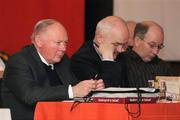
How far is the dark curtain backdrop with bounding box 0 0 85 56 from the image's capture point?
5141 millimetres

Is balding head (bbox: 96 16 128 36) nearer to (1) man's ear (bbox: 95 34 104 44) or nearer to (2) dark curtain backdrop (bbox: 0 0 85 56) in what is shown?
(1) man's ear (bbox: 95 34 104 44)

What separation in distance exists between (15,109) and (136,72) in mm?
1107

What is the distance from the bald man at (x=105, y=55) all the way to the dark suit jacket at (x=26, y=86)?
349mm

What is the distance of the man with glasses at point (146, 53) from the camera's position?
4.01m

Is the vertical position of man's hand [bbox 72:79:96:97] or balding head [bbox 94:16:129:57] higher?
balding head [bbox 94:16:129:57]

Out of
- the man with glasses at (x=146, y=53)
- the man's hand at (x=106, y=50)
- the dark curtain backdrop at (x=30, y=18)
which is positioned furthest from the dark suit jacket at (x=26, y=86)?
the dark curtain backdrop at (x=30, y=18)

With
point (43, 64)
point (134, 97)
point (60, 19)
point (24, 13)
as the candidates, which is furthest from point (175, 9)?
point (134, 97)

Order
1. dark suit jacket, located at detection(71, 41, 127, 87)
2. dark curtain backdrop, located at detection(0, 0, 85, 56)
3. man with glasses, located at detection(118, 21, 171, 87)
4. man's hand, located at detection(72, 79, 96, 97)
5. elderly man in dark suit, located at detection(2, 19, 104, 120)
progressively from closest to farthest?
man's hand, located at detection(72, 79, 96, 97), elderly man in dark suit, located at detection(2, 19, 104, 120), dark suit jacket, located at detection(71, 41, 127, 87), man with glasses, located at detection(118, 21, 171, 87), dark curtain backdrop, located at detection(0, 0, 85, 56)

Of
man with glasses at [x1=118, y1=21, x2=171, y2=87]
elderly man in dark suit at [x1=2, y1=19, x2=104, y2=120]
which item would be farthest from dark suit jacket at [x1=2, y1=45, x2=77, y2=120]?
man with glasses at [x1=118, y1=21, x2=171, y2=87]

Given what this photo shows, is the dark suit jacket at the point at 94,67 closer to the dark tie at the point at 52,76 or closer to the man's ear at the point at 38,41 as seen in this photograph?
the dark tie at the point at 52,76

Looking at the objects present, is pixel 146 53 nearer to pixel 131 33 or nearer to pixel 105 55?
pixel 131 33

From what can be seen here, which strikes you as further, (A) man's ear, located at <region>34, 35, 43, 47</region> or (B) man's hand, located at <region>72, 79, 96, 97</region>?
(A) man's ear, located at <region>34, 35, 43, 47</region>

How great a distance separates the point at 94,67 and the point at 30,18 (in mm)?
1795

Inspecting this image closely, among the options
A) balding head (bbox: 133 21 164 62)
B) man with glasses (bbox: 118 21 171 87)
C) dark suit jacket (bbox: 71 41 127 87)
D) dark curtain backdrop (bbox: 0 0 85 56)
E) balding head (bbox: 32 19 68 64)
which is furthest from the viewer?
dark curtain backdrop (bbox: 0 0 85 56)
